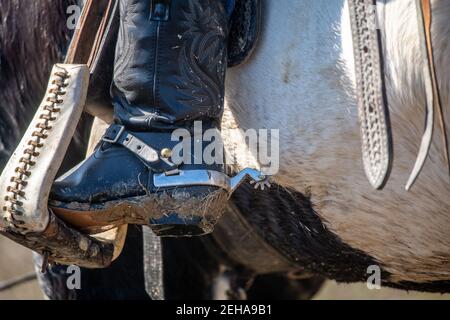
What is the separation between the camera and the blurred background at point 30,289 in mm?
5438

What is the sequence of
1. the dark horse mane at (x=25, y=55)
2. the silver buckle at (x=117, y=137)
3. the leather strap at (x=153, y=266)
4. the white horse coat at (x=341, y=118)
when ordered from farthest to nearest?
the leather strap at (x=153, y=266) < the dark horse mane at (x=25, y=55) < the silver buckle at (x=117, y=137) < the white horse coat at (x=341, y=118)

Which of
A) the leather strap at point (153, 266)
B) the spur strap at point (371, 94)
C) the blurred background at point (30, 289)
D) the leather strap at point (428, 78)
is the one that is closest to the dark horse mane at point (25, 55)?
the leather strap at point (153, 266)

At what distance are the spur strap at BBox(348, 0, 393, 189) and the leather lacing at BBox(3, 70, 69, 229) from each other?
593 millimetres

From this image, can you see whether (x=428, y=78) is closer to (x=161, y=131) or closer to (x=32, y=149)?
(x=161, y=131)

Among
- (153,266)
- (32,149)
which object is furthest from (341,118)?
(153,266)

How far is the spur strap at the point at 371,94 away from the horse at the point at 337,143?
5 cm

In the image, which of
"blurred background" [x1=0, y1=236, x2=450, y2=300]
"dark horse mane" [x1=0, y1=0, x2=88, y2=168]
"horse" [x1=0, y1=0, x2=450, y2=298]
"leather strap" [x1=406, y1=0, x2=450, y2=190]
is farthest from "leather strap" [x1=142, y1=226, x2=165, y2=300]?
"blurred background" [x1=0, y1=236, x2=450, y2=300]

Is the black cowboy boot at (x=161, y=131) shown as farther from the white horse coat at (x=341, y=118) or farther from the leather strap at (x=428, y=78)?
the leather strap at (x=428, y=78)

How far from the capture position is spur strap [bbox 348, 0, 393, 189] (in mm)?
1718

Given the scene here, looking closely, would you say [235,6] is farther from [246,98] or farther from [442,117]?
[442,117]

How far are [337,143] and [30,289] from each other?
4.04m

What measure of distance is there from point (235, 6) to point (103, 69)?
0.32 metres

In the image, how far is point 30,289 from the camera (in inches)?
224
